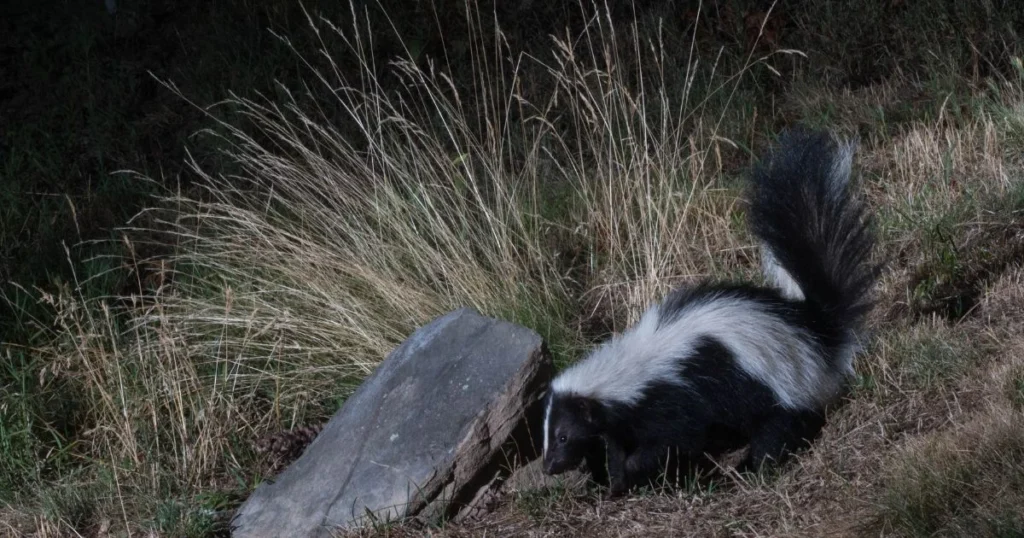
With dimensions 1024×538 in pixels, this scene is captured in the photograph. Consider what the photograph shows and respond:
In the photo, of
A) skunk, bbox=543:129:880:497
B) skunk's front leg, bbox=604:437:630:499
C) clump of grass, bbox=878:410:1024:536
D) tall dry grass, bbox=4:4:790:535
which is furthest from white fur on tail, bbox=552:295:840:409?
tall dry grass, bbox=4:4:790:535

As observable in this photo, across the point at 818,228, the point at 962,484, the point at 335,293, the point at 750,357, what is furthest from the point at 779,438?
the point at 335,293

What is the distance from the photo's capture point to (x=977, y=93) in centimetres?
684

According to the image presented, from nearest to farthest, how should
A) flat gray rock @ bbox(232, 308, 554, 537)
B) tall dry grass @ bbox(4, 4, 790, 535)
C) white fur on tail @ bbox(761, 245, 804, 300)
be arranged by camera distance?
flat gray rock @ bbox(232, 308, 554, 537) < white fur on tail @ bbox(761, 245, 804, 300) < tall dry grass @ bbox(4, 4, 790, 535)

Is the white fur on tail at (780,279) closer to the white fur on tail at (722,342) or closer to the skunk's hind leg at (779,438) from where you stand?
the white fur on tail at (722,342)

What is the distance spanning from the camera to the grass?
422 cm

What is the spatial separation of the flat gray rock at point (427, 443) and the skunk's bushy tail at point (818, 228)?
1.02 metres

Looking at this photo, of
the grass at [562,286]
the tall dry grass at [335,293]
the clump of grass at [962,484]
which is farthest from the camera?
the tall dry grass at [335,293]

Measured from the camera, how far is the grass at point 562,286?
4223 millimetres

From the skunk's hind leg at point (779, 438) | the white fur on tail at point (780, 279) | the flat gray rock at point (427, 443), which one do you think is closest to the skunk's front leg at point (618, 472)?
the flat gray rock at point (427, 443)

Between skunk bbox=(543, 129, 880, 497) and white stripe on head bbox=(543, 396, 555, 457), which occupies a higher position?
skunk bbox=(543, 129, 880, 497)

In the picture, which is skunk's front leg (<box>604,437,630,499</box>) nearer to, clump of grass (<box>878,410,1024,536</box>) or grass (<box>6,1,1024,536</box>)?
grass (<box>6,1,1024,536</box>)

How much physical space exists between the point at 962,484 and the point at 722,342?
1.06 metres

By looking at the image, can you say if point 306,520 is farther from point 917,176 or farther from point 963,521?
point 917,176

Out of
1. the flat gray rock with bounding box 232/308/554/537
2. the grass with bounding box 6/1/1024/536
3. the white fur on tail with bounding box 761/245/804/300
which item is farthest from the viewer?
the white fur on tail with bounding box 761/245/804/300
